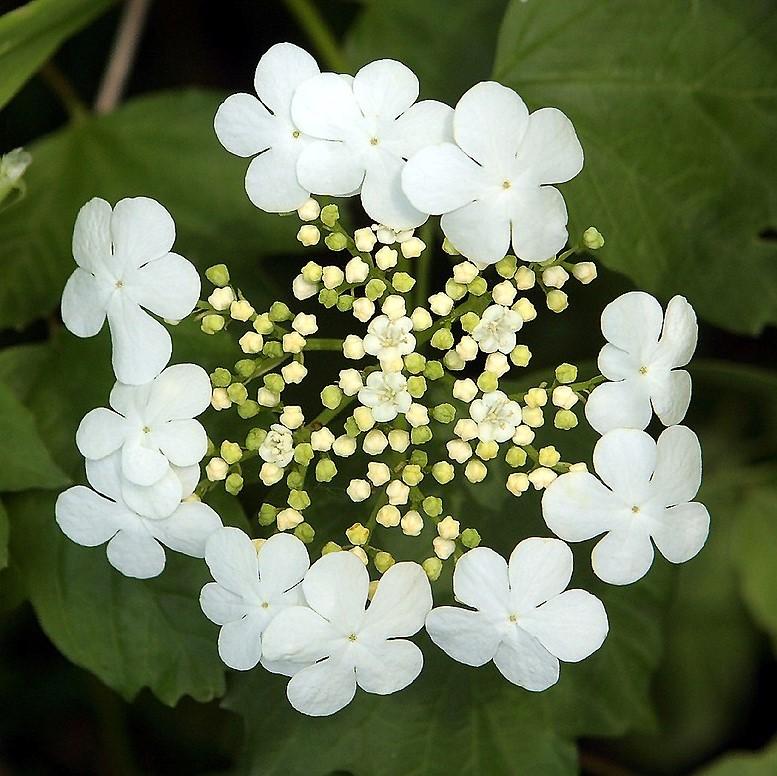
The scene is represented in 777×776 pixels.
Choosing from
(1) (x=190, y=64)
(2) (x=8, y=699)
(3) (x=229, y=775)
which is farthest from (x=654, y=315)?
(2) (x=8, y=699)

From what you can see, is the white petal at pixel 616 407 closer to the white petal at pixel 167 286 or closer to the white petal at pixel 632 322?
the white petal at pixel 632 322

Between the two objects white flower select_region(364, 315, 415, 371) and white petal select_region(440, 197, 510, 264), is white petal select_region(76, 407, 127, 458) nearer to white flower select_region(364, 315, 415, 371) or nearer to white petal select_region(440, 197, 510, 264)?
white flower select_region(364, 315, 415, 371)

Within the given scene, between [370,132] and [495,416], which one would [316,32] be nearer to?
[370,132]

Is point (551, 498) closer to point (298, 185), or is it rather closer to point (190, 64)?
point (298, 185)

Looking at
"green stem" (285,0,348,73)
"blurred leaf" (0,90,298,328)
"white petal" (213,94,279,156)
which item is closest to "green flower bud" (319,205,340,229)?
"white petal" (213,94,279,156)

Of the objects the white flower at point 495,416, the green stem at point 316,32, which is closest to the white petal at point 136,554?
the white flower at point 495,416

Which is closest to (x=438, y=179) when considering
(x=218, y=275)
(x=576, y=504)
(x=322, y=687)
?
(x=218, y=275)
